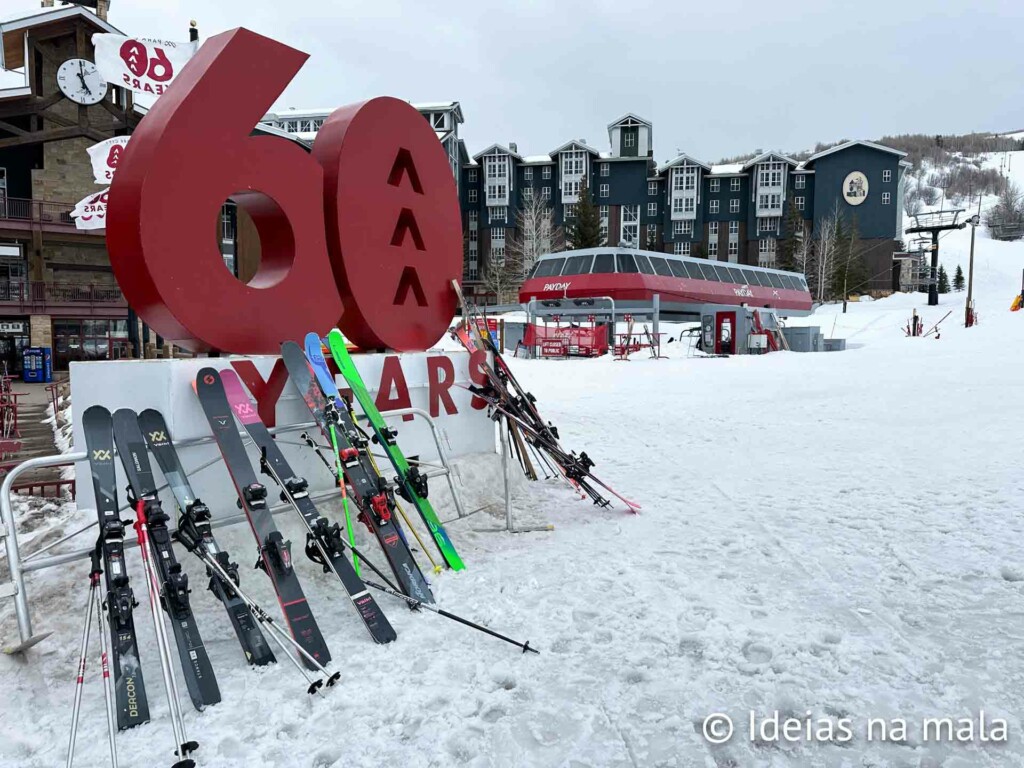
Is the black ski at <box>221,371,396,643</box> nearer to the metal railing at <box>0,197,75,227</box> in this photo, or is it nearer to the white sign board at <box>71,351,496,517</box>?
the white sign board at <box>71,351,496,517</box>

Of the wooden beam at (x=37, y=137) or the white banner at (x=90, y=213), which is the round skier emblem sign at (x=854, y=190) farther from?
the white banner at (x=90, y=213)

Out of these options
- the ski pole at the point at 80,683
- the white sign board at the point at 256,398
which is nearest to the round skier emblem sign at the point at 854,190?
the white sign board at the point at 256,398

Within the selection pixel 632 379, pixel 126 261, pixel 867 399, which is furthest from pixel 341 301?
pixel 632 379

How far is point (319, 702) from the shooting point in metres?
2.73

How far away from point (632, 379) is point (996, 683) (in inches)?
516

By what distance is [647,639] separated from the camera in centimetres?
329

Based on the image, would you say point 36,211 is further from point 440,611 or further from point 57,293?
point 440,611

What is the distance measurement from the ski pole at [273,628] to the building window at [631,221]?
181 feet

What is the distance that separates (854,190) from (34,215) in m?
Answer: 55.9

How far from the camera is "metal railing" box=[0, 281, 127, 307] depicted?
2277 centimetres

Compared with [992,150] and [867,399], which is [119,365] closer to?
[867,399]

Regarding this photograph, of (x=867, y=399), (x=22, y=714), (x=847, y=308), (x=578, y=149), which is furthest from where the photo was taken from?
(x=578, y=149)

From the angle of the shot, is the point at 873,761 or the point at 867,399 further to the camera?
the point at 867,399

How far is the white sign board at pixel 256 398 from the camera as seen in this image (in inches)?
157
